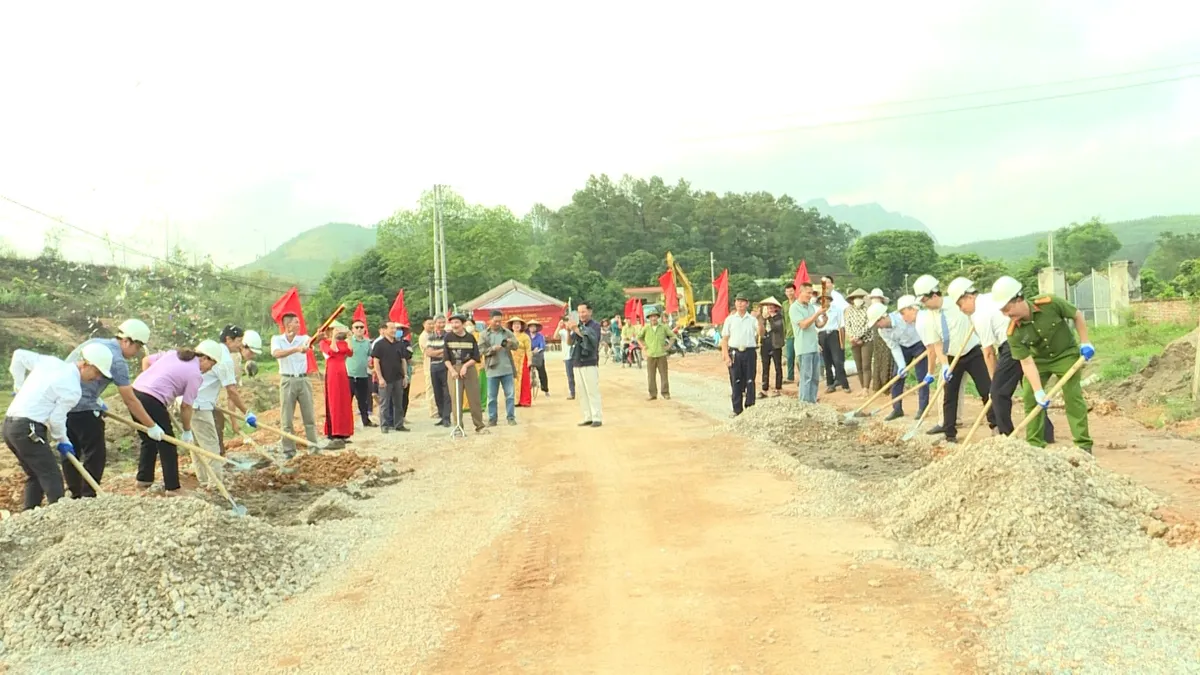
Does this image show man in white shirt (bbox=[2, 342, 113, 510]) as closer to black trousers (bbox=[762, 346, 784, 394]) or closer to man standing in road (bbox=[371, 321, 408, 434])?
man standing in road (bbox=[371, 321, 408, 434])

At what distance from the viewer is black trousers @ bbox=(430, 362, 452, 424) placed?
13.6m

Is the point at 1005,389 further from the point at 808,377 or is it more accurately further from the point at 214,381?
the point at 214,381

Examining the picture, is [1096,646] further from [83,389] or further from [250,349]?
[250,349]

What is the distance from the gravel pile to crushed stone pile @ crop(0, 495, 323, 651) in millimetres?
4034

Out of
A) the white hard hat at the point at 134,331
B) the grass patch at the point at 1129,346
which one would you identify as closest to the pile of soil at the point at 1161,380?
the grass patch at the point at 1129,346

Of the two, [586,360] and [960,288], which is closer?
[960,288]

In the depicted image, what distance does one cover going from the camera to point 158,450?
8.59 metres

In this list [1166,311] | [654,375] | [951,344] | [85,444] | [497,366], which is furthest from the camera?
[1166,311]

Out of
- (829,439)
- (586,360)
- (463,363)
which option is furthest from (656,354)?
(829,439)

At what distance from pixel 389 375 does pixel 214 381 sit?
386 centimetres

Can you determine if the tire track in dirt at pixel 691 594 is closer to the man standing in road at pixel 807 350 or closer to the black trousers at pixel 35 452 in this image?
the black trousers at pixel 35 452

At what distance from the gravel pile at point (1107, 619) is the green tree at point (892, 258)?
7542 cm

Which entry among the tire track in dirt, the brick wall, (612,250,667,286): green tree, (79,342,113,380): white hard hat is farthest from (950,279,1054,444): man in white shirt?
(612,250,667,286): green tree

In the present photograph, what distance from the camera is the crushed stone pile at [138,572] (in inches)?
191
